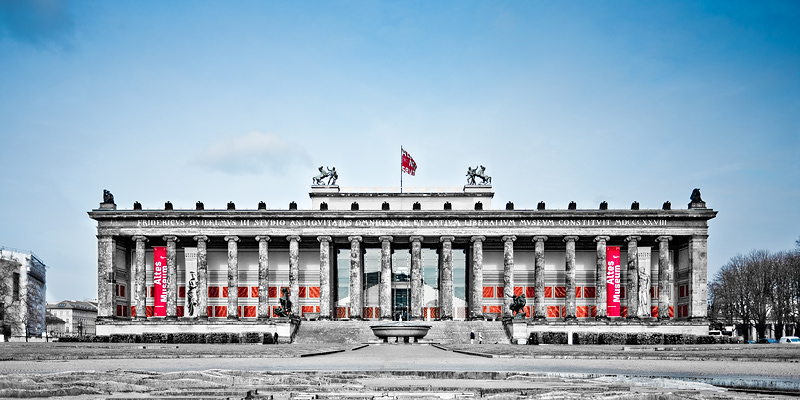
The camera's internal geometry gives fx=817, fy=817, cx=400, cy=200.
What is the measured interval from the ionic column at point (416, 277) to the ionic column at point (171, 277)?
79.4 feet

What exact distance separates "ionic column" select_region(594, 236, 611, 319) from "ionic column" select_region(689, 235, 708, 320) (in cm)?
841

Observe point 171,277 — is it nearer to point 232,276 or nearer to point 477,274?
point 232,276

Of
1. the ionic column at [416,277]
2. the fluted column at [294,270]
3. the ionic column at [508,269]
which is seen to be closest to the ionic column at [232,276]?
the fluted column at [294,270]

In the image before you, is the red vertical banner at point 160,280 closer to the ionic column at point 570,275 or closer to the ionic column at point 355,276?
the ionic column at point 355,276

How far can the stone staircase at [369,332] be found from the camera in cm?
7100

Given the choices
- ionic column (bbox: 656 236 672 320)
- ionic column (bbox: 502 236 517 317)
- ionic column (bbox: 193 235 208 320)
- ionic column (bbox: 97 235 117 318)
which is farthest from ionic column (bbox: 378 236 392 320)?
ionic column (bbox: 656 236 672 320)

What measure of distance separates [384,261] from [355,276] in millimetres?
3390

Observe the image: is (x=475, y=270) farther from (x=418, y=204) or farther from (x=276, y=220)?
(x=276, y=220)

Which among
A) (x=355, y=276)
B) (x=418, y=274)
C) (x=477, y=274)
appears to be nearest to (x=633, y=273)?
(x=477, y=274)

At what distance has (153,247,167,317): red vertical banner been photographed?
8175 centimetres

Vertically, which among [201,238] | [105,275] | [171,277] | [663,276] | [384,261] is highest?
[201,238]

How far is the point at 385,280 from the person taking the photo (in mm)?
83312

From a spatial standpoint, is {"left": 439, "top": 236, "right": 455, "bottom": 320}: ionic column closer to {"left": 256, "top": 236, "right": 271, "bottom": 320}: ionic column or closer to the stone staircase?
the stone staircase

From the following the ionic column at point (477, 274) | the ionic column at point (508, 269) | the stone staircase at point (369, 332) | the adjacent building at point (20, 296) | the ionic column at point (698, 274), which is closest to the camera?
the stone staircase at point (369, 332)
